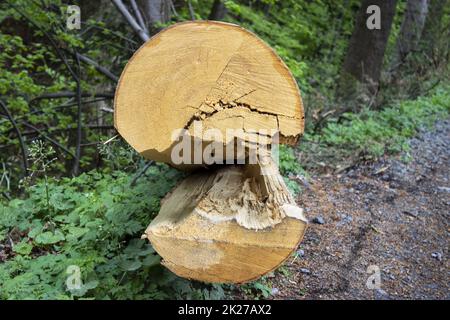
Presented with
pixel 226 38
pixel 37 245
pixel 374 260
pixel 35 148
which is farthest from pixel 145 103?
pixel 374 260

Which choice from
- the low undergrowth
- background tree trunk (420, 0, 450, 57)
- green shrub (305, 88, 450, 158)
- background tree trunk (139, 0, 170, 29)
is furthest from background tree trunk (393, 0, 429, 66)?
background tree trunk (139, 0, 170, 29)

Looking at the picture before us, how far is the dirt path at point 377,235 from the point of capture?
3.18 meters

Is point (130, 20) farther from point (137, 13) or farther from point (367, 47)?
point (367, 47)

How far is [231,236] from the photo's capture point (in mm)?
2178

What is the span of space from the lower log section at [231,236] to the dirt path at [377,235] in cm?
Answer: 91

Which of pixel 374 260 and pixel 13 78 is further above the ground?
pixel 13 78

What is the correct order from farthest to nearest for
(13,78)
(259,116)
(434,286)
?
(13,78) < (434,286) < (259,116)

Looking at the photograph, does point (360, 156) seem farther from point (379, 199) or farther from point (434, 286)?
point (434, 286)

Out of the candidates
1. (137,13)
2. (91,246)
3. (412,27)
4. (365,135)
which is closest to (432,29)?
(412,27)

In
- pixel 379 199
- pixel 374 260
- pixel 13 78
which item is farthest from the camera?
pixel 13 78

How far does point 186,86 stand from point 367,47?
588cm

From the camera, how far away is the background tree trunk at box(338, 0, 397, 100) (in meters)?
7.63
